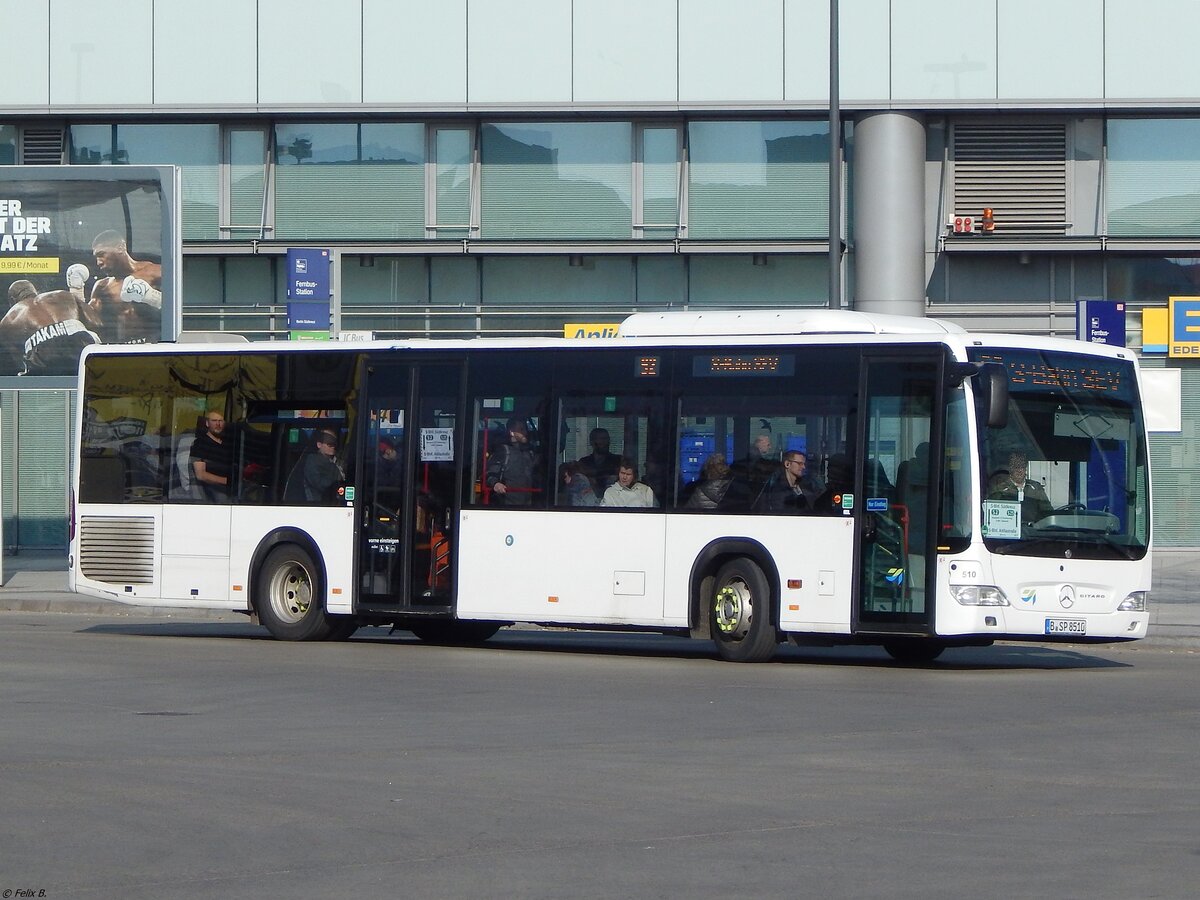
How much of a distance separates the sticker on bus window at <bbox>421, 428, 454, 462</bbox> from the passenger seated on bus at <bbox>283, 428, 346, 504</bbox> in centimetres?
90

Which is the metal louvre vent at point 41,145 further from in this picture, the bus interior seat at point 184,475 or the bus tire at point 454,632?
the bus tire at point 454,632

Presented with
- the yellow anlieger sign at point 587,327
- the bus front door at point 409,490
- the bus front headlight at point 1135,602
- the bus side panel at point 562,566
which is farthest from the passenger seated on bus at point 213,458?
the yellow anlieger sign at point 587,327

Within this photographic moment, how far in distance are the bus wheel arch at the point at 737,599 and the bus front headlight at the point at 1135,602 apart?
279 cm

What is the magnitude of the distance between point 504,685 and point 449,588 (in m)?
3.52

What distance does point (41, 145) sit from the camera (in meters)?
32.2

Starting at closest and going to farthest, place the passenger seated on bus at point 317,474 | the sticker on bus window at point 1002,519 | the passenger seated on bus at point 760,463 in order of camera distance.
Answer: the sticker on bus window at point 1002,519, the passenger seated on bus at point 760,463, the passenger seated on bus at point 317,474

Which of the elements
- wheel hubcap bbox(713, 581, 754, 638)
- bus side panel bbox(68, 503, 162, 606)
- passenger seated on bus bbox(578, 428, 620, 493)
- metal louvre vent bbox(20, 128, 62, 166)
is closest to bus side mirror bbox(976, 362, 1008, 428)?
wheel hubcap bbox(713, 581, 754, 638)

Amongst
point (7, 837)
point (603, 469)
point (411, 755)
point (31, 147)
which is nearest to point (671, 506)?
point (603, 469)

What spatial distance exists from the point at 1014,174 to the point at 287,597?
15835mm

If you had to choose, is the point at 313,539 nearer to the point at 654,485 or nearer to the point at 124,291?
the point at 654,485

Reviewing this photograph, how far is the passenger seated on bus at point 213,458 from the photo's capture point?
64.3ft

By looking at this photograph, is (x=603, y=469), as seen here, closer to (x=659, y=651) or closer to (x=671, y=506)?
(x=671, y=506)

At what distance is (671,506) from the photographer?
680 inches

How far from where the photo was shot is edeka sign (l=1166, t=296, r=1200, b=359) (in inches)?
1212
